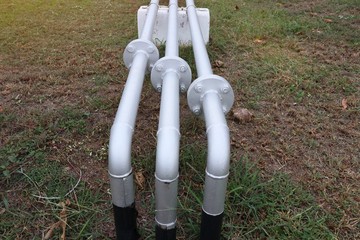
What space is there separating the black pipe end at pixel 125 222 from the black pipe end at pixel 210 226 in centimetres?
29

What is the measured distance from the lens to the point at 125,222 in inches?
60.0

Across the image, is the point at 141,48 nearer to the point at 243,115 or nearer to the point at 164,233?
the point at 243,115

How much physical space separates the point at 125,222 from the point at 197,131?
1060mm

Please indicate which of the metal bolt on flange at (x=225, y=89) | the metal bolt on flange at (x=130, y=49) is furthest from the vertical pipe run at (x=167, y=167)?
the metal bolt on flange at (x=130, y=49)

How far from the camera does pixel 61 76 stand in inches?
125

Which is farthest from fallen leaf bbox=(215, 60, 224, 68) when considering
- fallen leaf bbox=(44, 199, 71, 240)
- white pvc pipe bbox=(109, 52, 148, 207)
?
fallen leaf bbox=(44, 199, 71, 240)

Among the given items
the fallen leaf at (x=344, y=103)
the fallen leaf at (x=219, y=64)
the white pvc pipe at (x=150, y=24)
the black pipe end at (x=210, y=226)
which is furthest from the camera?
the fallen leaf at (x=219, y=64)

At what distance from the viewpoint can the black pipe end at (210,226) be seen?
1.46m

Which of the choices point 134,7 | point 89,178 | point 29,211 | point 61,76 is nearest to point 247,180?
point 89,178

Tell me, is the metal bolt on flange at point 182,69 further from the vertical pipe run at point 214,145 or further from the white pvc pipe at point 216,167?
→ the white pvc pipe at point 216,167

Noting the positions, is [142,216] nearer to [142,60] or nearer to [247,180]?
[247,180]

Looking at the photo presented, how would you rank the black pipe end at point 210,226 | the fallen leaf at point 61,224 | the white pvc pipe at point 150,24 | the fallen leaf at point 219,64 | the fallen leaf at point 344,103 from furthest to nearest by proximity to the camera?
1. the fallen leaf at point 219,64
2. the fallen leaf at point 344,103
3. the white pvc pipe at point 150,24
4. the fallen leaf at point 61,224
5. the black pipe end at point 210,226

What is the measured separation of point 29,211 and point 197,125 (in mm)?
1165

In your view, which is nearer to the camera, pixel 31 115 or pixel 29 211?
pixel 29 211
